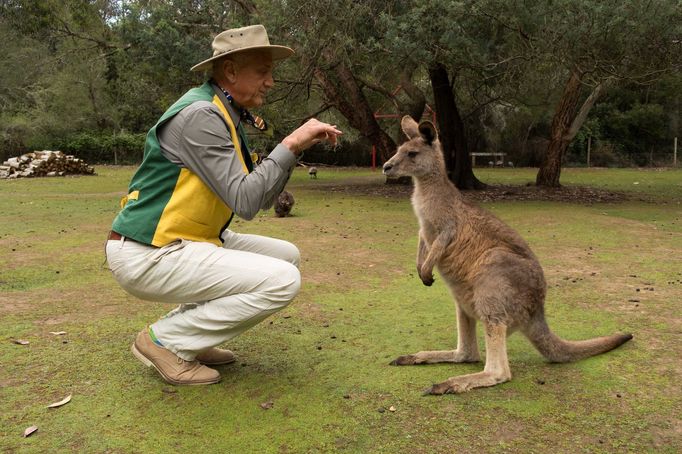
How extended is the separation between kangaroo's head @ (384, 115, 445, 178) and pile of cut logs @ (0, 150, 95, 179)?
58.7ft

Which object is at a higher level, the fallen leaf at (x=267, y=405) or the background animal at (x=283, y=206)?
the background animal at (x=283, y=206)

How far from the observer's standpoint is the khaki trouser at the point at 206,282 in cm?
277

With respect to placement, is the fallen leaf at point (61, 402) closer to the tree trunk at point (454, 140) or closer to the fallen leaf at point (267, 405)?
the fallen leaf at point (267, 405)

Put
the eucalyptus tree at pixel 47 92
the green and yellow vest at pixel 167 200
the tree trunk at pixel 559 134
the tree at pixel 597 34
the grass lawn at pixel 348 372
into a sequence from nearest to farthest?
the grass lawn at pixel 348 372 < the green and yellow vest at pixel 167 200 < the tree at pixel 597 34 < the tree trunk at pixel 559 134 < the eucalyptus tree at pixel 47 92

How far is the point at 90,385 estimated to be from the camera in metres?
2.99

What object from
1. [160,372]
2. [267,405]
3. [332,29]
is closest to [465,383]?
[267,405]

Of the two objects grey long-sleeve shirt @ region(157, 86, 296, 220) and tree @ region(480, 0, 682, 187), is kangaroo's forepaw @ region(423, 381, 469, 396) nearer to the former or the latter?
grey long-sleeve shirt @ region(157, 86, 296, 220)

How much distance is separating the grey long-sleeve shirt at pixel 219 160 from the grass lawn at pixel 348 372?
0.93 m

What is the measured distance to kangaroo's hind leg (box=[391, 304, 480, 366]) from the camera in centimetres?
325

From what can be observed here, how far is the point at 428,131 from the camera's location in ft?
11.1

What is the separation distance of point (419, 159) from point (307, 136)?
858 millimetres

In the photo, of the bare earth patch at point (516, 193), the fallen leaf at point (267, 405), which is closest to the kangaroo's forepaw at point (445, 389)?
the fallen leaf at point (267, 405)

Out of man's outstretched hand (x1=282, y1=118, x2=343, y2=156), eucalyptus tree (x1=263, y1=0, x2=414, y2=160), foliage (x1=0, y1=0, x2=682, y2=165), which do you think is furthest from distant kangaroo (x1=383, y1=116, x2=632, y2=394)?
eucalyptus tree (x1=263, y1=0, x2=414, y2=160)

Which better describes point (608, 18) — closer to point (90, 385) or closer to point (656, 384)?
point (656, 384)
